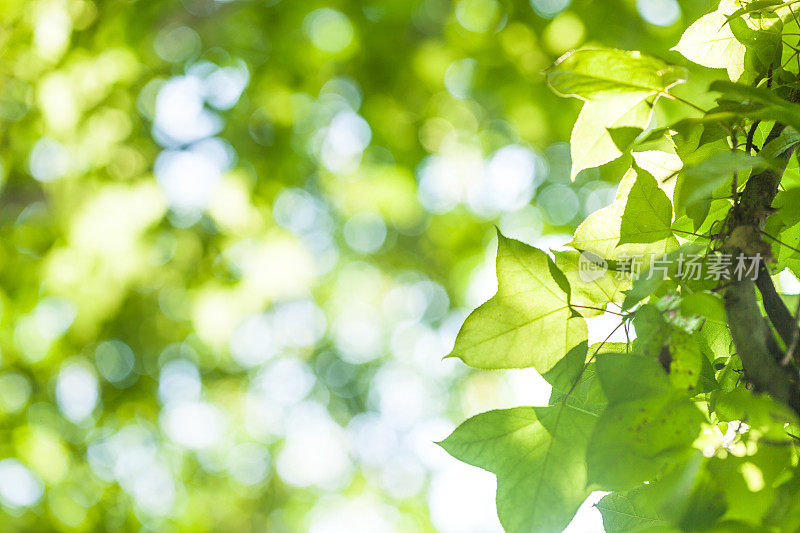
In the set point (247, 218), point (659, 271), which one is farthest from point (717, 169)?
point (247, 218)

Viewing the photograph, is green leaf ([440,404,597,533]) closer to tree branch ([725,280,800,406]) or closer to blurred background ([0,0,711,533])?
tree branch ([725,280,800,406])

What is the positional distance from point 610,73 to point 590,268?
0.28 ft

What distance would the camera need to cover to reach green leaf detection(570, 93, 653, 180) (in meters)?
0.25

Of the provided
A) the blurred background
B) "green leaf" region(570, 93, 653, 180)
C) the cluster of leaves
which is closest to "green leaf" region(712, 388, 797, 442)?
the cluster of leaves

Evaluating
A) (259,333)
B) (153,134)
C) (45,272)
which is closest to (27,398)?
(45,272)

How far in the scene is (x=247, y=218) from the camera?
1.82 m

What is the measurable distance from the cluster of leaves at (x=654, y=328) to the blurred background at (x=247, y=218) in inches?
41.5

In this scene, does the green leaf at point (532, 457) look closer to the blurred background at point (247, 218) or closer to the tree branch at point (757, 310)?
the tree branch at point (757, 310)

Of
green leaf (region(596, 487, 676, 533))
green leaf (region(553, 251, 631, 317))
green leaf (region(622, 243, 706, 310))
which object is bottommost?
green leaf (region(596, 487, 676, 533))

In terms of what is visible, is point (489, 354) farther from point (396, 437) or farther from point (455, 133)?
point (396, 437)

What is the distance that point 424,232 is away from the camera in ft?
9.61

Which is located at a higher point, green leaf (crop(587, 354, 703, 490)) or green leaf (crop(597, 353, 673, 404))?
green leaf (crop(597, 353, 673, 404))

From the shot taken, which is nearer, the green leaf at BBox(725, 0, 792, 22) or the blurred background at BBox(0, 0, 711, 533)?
the green leaf at BBox(725, 0, 792, 22)

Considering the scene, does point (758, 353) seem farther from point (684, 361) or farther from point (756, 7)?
point (756, 7)
